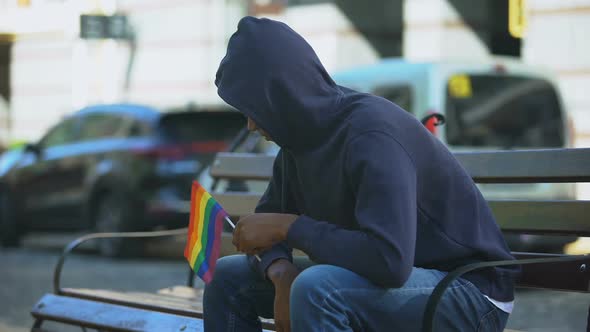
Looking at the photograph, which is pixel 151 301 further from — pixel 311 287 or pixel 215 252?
pixel 311 287

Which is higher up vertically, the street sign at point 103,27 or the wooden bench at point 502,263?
the wooden bench at point 502,263

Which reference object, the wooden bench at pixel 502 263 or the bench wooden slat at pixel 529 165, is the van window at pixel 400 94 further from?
the bench wooden slat at pixel 529 165

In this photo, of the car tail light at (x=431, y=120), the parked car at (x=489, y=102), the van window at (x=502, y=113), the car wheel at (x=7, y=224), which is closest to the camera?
the car tail light at (x=431, y=120)

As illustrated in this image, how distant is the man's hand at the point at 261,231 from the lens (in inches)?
120

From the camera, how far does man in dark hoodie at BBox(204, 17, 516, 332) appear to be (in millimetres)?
2828

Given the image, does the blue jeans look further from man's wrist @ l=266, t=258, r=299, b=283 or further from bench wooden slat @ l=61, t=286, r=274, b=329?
bench wooden slat @ l=61, t=286, r=274, b=329

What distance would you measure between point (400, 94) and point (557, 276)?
21.1 ft

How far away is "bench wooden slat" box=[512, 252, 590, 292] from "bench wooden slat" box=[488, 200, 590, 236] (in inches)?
7.1

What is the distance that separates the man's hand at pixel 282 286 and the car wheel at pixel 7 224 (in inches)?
422

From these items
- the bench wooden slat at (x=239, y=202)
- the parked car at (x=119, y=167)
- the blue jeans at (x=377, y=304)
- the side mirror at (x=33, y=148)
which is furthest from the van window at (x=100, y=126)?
the blue jeans at (x=377, y=304)

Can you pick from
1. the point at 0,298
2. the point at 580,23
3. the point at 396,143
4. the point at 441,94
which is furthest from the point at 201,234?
the point at 580,23

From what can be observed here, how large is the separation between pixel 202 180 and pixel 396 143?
5193mm

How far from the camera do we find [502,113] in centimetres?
992

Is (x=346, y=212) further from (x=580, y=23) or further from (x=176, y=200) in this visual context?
(x=580, y=23)
